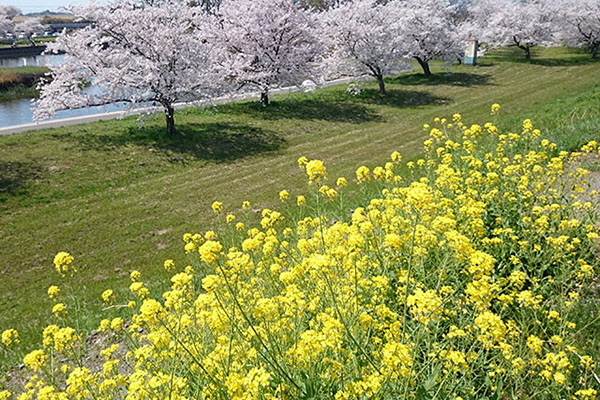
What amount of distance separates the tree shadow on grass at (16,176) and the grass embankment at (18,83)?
2025 cm

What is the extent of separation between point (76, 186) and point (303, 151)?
28.2 feet

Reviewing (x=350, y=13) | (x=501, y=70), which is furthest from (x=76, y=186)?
(x=501, y=70)

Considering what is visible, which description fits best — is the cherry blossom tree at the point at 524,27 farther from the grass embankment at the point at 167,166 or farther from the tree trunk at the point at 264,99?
the tree trunk at the point at 264,99

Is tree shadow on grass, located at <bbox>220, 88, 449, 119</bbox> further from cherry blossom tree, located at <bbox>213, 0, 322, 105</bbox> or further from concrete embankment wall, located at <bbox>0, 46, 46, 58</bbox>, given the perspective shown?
concrete embankment wall, located at <bbox>0, 46, 46, 58</bbox>

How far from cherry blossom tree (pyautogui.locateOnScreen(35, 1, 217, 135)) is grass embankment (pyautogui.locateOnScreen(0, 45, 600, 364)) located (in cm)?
149

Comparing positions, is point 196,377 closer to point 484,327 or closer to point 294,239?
point 484,327

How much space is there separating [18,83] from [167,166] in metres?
26.5

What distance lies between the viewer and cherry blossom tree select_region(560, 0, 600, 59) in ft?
132

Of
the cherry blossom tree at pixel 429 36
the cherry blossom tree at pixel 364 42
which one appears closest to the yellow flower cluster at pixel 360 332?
the cherry blossom tree at pixel 364 42

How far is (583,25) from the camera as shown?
41.2 metres

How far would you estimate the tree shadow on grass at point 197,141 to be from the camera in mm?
18156

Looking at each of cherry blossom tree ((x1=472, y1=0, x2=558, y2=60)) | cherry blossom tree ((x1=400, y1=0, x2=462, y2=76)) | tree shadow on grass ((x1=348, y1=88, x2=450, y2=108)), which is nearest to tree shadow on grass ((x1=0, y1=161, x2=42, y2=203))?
tree shadow on grass ((x1=348, y1=88, x2=450, y2=108))

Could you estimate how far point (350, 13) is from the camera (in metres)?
30.0

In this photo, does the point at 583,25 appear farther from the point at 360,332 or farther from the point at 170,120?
the point at 360,332
